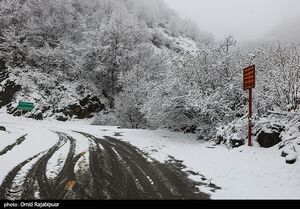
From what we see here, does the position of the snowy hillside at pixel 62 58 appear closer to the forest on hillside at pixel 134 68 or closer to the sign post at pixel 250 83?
the forest on hillside at pixel 134 68

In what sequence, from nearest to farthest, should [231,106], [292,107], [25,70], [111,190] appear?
1. [111,190]
2. [292,107]
3. [231,106]
4. [25,70]

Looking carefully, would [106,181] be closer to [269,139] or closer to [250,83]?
[269,139]

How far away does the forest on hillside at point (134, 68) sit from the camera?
1541 centimetres

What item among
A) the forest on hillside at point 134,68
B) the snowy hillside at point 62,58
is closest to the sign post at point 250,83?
the forest on hillside at point 134,68

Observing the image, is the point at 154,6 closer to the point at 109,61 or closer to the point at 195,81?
the point at 109,61

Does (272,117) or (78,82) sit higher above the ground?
(78,82)

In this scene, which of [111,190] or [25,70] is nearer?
[111,190]

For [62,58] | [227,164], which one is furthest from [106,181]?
[62,58]

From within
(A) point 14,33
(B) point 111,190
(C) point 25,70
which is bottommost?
(B) point 111,190

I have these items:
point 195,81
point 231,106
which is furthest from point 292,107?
point 195,81

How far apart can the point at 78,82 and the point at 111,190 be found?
1405 inches

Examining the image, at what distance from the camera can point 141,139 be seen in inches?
716
